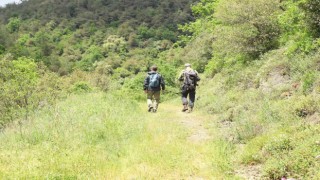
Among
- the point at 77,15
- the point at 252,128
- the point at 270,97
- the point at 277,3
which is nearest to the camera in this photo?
the point at 252,128

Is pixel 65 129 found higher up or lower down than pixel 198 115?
higher up

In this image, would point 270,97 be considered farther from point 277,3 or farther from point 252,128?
point 277,3

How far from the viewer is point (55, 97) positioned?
15.4 metres

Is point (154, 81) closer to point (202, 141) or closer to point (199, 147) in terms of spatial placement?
point (202, 141)

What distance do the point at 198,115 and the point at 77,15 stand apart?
95.6 metres

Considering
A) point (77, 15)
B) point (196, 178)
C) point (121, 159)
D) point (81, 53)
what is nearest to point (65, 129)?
point (121, 159)

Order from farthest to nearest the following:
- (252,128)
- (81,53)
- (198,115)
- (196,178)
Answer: (81,53) → (198,115) → (252,128) → (196,178)

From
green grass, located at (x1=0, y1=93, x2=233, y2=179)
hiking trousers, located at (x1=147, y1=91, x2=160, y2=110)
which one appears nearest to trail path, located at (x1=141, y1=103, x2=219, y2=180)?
green grass, located at (x1=0, y1=93, x2=233, y2=179)

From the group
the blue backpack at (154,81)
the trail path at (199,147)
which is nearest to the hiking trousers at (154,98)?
the blue backpack at (154,81)

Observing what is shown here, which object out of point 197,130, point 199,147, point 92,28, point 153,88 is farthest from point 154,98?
point 92,28

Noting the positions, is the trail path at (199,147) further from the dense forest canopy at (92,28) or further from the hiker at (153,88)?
the dense forest canopy at (92,28)

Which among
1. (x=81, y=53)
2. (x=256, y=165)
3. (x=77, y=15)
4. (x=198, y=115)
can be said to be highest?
(x=256, y=165)

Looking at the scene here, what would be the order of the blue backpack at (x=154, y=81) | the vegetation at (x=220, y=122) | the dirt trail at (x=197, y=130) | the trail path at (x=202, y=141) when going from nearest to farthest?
the trail path at (x=202, y=141), the vegetation at (x=220, y=122), the dirt trail at (x=197, y=130), the blue backpack at (x=154, y=81)

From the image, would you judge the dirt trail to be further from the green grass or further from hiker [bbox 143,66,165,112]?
hiker [bbox 143,66,165,112]
